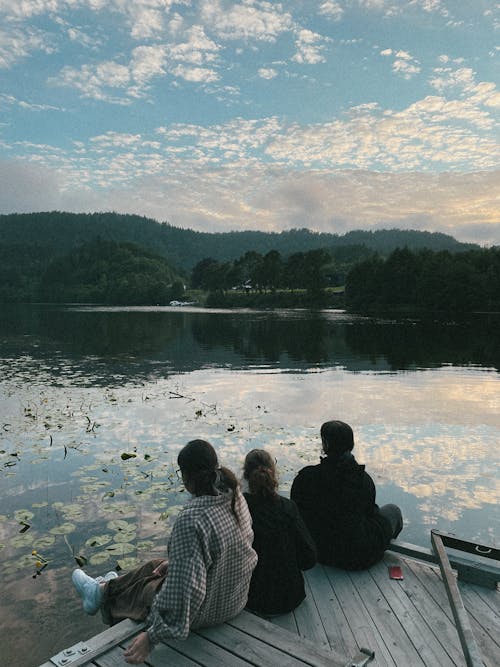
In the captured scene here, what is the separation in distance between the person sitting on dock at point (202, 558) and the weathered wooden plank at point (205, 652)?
15 cm

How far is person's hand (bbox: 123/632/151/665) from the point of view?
4.20m

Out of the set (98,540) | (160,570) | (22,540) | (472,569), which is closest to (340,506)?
(472,569)

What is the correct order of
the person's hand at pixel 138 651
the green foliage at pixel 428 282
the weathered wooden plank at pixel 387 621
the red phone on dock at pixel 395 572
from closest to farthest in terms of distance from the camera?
the person's hand at pixel 138 651 → the weathered wooden plank at pixel 387 621 → the red phone on dock at pixel 395 572 → the green foliage at pixel 428 282

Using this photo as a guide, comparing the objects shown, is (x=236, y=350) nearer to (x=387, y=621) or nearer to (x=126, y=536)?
(x=126, y=536)

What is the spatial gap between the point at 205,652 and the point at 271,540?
124 cm

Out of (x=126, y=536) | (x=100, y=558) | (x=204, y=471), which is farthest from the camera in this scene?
(x=126, y=536)

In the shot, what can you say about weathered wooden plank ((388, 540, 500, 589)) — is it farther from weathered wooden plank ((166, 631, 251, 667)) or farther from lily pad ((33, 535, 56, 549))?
lily pad ((33, 535, 56, 549))

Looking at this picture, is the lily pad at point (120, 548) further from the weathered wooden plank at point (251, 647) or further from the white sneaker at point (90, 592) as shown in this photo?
the weathered wooden plank at point (251, 647)

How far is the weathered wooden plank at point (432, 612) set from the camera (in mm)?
5020

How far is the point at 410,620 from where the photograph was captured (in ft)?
18.1

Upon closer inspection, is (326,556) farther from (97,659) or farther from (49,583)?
(49,583)

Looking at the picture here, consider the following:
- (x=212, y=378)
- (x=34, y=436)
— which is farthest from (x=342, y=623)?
(x=212, y=378)

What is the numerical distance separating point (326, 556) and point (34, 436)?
36.8 ft

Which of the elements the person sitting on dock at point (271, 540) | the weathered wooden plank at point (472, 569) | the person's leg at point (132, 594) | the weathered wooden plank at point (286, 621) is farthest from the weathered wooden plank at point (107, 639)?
the weathered wooden plank at point (472, 569)
